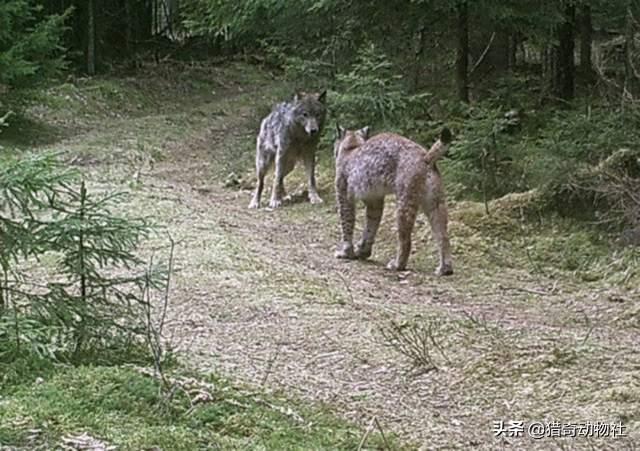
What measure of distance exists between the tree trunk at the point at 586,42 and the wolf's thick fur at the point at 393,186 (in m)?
6.88

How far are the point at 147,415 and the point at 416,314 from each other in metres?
3.14

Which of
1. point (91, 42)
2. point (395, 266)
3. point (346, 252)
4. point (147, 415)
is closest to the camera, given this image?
point (147, 415)

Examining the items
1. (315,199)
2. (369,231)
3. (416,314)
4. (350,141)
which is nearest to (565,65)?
(315,199)

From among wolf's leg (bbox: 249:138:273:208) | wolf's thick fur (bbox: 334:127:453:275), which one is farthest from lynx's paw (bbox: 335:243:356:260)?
wolf's leg (bbox: 249:138:273:208)

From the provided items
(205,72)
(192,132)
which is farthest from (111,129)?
(205,72)

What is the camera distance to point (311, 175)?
1302cm

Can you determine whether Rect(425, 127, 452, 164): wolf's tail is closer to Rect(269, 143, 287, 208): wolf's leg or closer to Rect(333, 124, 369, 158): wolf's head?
Rect(333, 124, 369, 158): wolf's head

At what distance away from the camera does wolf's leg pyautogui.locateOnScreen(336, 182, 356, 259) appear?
9798mm

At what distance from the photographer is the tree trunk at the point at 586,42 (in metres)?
15.8

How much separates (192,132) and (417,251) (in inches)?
432

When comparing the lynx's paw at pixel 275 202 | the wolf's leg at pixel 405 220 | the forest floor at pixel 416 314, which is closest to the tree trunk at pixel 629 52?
the forest floor at pixel 416 314

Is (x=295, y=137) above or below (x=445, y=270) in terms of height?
above

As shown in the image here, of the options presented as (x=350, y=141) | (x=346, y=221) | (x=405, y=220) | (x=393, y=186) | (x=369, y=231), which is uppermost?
Result: (x=350, y=141)

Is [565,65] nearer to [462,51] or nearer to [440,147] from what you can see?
[462,51]
